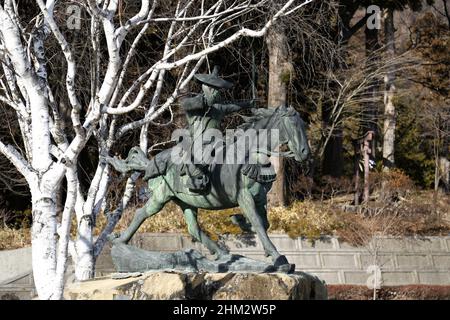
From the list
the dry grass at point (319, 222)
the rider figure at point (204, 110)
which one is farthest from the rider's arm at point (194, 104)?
the dry grass at point (319, 222)

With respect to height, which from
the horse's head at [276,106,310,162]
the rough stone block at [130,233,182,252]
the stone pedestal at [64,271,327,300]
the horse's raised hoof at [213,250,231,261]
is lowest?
the stone pedestal at [64,271,327,300]

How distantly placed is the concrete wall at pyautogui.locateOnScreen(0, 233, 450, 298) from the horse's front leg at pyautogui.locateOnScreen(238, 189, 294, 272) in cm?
739

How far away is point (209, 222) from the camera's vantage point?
1697cm

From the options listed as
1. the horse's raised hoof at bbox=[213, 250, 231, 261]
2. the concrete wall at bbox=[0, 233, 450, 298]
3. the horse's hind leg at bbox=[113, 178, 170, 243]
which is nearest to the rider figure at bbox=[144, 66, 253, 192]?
the horse's hind leg at bbox=[113, 178, 170, 243]

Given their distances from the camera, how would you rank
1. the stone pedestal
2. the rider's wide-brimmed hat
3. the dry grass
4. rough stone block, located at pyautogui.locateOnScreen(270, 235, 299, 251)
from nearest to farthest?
the stone pedestal
the rider's wide-brimmed hat
rough stone block, located at pyautogui.locateOnScreen(270, 235, 299, 251)
the dry grass

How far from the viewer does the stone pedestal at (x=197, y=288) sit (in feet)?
26.2

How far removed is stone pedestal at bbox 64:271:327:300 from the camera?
798 centimetres

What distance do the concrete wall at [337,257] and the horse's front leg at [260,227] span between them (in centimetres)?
739

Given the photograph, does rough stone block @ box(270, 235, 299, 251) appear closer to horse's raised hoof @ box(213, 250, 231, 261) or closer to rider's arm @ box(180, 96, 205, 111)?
Answer: horse's raised hoof @ box(213, 250, 231, 261)

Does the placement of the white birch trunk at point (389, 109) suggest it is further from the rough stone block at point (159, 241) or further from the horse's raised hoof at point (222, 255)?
the horse's raised hoof at point (222, 255)

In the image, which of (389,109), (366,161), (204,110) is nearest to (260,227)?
(204,110)

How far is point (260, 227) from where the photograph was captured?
340 inches
